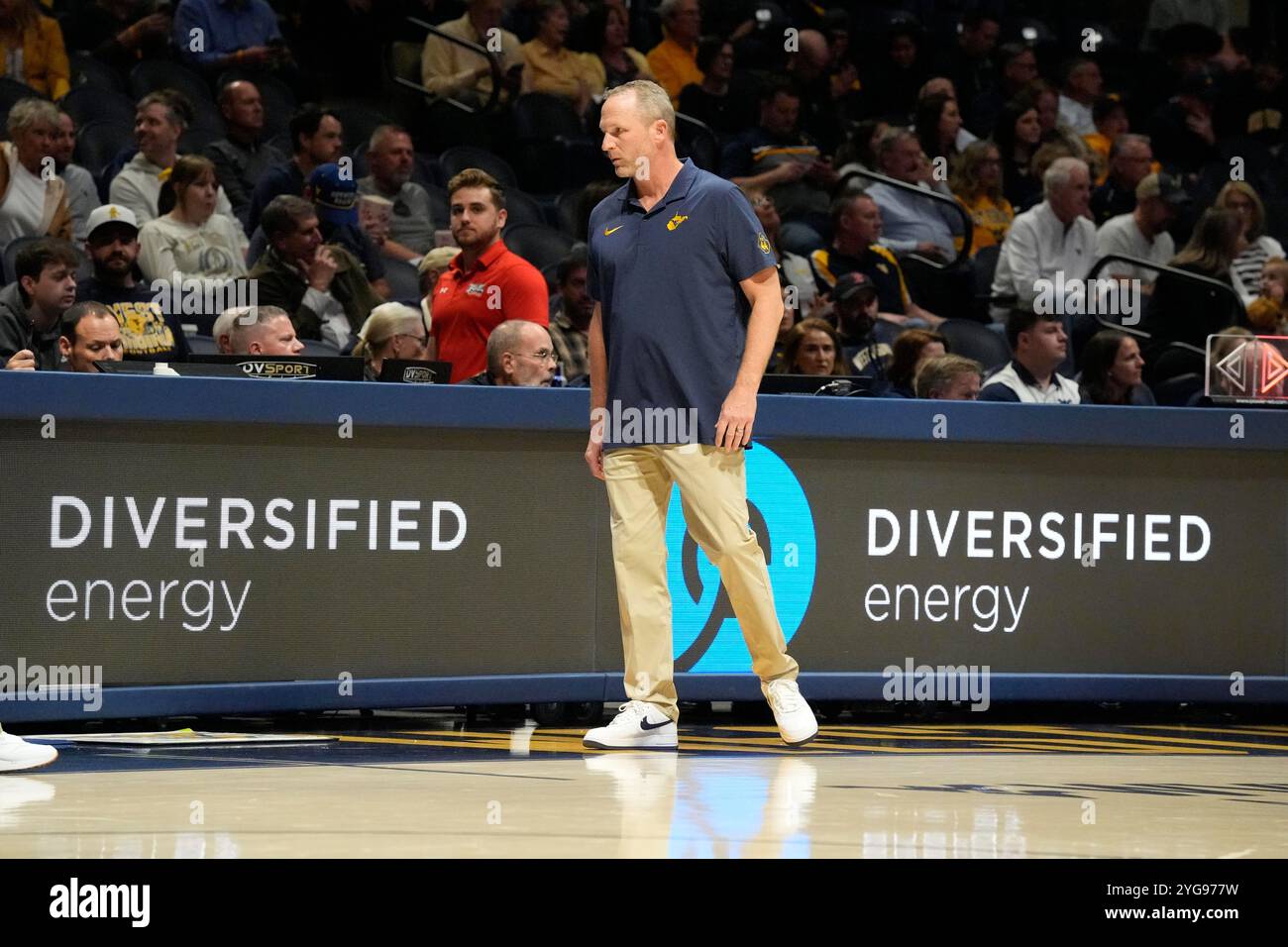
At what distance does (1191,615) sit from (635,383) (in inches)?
106

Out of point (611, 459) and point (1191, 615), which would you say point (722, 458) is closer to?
point (611, 459)

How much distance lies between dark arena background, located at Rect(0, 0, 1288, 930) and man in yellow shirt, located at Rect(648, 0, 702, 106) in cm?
183

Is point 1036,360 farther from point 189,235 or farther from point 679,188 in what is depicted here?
point 189,235

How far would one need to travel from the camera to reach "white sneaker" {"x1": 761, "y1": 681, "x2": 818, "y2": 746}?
247 inches

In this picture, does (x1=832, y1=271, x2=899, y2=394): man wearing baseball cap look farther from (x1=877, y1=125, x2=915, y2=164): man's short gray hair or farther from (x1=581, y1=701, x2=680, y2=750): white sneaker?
(x1=581, y1=701, x2=680, y2=750): white sneaker

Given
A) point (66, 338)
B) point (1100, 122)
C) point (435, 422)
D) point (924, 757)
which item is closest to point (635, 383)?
point (435, 422)

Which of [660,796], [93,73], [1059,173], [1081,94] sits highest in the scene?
[1081,94]

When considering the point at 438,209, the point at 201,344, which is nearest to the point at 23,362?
the point at 201,344

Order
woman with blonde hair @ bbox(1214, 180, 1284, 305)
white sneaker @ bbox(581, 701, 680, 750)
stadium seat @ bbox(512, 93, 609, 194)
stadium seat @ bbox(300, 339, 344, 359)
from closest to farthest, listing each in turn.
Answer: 1. white sneaker @ bbox(581, 701, 680, 750)
2. stadium seat @ bbox(300, 339, 344, 359)
3. woman with blonde hair @ bbox(1214, 180, 1284, 305)
4. stadium seat @ bbox(512, 93, 609, 194)

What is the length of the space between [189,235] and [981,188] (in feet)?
18.4

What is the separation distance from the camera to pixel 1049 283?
11922 millimetres

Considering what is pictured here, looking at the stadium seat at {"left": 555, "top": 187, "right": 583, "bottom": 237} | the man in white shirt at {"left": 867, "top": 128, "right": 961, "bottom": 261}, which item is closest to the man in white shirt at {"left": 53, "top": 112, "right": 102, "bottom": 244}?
the stadium seat at {"left": 555, "top": 187, "right": 583, "bottom": 237}

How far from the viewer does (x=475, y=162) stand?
12242 mm

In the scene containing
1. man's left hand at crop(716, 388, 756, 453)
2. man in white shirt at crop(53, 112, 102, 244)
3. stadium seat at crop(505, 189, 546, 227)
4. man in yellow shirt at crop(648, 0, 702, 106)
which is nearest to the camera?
man's left hand at crop(716, 388, 756, 453)
